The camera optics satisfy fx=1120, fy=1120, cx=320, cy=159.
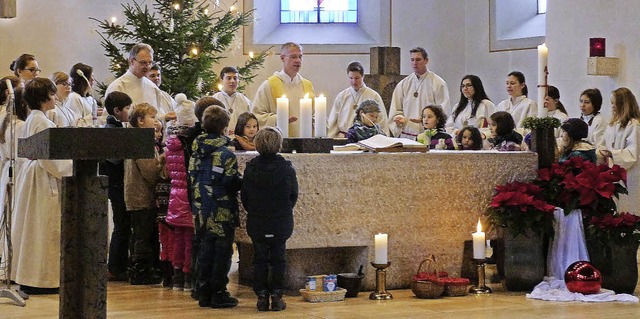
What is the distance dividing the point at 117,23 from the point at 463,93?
5.17 m

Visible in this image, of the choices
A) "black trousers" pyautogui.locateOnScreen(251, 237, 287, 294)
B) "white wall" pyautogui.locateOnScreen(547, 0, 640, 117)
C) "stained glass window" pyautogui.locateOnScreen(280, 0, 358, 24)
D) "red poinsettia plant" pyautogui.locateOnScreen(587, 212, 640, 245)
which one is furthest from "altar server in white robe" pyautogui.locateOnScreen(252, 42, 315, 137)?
"stained glass window" pyautogui.locateOnScreen(280, 0, 358, 24)

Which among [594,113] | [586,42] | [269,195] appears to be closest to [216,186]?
[269,195]

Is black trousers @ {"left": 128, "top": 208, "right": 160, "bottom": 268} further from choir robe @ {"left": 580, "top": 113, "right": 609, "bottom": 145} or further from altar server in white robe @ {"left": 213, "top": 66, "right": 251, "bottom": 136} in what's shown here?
choir robe @ {"left": 580, "top": 113, "right": 609, "bottom": 145}

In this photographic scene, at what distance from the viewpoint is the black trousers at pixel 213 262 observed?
6820 mm

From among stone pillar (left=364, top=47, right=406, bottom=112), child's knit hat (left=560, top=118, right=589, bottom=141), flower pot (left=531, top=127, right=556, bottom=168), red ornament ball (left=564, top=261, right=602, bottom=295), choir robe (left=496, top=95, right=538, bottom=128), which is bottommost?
red ornament ball (left=564, top=261, right=602, bottom=295)

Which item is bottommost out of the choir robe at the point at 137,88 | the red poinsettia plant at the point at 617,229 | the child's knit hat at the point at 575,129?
the red poinsettia plant at the point at 617,229

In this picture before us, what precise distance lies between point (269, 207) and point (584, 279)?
209cm

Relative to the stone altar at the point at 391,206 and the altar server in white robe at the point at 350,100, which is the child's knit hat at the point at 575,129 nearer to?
the stone altar at the point at 391,206

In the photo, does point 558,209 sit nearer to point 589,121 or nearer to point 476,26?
point 589,121

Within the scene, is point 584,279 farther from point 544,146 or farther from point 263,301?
point 263,301

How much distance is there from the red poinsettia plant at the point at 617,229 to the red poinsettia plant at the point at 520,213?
1.05ft

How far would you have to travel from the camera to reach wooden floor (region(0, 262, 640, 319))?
256 inches

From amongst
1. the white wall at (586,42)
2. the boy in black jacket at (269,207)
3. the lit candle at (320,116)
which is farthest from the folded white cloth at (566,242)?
the white wall at (586,42)

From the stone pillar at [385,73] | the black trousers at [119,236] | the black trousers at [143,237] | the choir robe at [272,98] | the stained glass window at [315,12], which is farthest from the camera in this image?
the stained glass window at [315,12]
